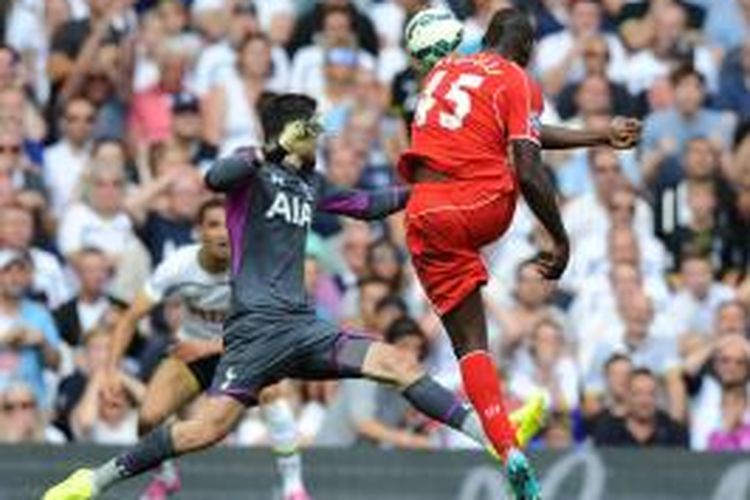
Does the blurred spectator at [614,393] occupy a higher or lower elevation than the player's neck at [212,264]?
lower

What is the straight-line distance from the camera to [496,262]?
863 inches

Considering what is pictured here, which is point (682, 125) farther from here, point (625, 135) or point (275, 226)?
point (625, 135)

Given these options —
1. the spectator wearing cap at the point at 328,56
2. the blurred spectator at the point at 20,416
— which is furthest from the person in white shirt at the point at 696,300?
the blurred spectator at the point at 20,416

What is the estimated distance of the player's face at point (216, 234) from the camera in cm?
1806

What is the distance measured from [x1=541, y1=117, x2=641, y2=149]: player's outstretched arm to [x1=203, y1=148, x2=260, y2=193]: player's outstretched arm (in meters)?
1.46

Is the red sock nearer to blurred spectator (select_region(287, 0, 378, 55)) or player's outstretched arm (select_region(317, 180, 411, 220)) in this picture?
player's outstretched arm (select_region(317, 180, 411, 220))

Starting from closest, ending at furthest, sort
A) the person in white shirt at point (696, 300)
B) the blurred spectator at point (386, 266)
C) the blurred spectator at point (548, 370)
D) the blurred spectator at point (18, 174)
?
the blurred spectator at point (548, 370)
the blurred spectator at point (386, 266)
the person in white shirt at point (696, 300)
the blurred spectator at point (18, 174)

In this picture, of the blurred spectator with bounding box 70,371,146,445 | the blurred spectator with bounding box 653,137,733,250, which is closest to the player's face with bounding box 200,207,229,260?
the blurred spectator with bounding box 70,371,146,445

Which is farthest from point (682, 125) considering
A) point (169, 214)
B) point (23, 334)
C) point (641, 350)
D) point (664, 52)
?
point (23, 334)

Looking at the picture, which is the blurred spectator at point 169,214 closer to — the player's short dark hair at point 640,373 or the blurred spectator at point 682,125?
the player's short dark hair at point 640,373

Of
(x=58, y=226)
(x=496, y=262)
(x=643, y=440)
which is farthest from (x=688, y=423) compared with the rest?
(x=58, y=226)

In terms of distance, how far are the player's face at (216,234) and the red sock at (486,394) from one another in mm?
2635

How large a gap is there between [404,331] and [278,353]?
12.9 ft

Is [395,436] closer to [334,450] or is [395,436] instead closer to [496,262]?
[334,450]
